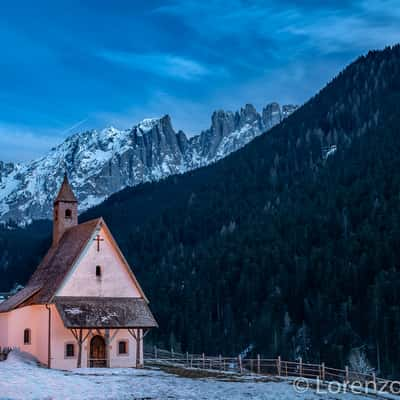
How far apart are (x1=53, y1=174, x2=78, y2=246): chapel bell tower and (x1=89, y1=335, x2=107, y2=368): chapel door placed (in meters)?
11.2

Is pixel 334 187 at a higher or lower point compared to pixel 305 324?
higher

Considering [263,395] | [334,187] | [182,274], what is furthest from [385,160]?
[263,395]

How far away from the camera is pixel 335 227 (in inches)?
6624

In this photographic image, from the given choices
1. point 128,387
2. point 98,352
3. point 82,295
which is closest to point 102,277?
point 82,295

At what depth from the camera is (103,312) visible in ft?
172

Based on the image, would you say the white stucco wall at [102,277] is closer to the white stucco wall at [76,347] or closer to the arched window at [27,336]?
the white stucco wall at [76,347]

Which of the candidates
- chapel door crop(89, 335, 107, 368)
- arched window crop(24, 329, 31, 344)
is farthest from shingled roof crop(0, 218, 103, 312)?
chapel door crop(89, 335, 107, 368)

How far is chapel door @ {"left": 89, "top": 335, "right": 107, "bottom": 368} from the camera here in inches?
2048

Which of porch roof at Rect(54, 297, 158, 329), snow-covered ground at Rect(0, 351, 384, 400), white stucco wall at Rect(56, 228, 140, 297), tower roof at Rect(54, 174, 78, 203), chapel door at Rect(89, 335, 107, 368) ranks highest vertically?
tower roof at Rect(54, 174, 78, 203)

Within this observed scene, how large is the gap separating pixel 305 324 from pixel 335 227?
39865 millimetres

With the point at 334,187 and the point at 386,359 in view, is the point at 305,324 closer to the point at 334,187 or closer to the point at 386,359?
the point at 386,359

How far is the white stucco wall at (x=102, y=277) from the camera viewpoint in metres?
53.5

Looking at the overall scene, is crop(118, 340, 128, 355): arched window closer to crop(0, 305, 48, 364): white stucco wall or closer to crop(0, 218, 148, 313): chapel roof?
crop(0, 218, 148, 313): chapel roof

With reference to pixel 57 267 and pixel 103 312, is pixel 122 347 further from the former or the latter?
pixel 57 267
